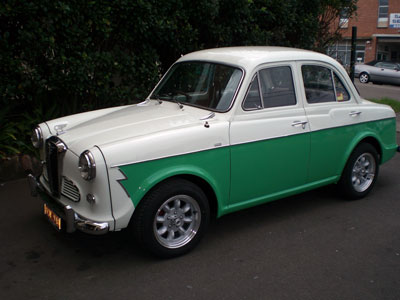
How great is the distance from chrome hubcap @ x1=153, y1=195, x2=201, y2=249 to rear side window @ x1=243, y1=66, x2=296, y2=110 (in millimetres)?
1138

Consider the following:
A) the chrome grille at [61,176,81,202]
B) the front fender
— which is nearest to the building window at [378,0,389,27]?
the front fender

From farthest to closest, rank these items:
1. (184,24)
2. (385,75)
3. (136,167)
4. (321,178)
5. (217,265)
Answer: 1. (385,75)
2. (184,24)
3. (321,178)
4. (217,265)
5. (136,167)

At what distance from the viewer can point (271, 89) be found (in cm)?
470

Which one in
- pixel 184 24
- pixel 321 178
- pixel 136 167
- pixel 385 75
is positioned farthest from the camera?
pixel 385 75

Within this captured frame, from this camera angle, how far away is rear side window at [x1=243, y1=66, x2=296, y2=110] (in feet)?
15.0

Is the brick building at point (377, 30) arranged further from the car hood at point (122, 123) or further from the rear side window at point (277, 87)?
the car hood at point (122, 123)

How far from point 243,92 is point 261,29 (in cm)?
459

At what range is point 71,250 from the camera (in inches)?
170

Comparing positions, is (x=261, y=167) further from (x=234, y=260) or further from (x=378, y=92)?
(x=378, y=92)

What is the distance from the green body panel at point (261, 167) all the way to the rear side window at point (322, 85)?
38 centimetres

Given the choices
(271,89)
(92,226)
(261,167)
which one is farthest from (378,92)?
(92,226)

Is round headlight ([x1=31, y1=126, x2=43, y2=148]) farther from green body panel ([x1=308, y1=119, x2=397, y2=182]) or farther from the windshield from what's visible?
green body panel ([x1=308, y1=119, x2=397, y2=182])

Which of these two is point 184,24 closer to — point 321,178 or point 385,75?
point 321,178

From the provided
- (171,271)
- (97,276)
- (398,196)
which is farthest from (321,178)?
(97,276)
